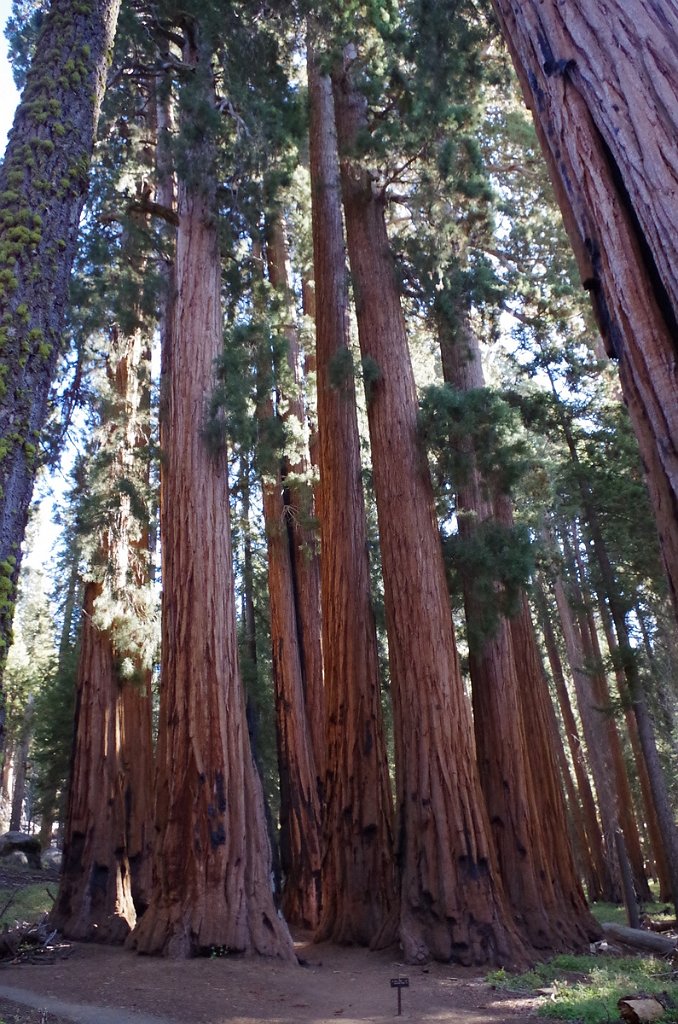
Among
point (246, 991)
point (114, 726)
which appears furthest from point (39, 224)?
point (114, 726)

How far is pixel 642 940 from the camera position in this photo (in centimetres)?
1020

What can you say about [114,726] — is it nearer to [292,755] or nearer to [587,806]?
[292,755]

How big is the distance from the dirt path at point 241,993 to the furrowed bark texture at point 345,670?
4.65 feet

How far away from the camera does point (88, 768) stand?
11672mm

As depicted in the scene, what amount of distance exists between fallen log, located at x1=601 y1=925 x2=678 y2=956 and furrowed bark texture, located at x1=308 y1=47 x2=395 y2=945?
329cm

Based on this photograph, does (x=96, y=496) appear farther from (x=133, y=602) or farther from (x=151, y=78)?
(x=151, y=78)

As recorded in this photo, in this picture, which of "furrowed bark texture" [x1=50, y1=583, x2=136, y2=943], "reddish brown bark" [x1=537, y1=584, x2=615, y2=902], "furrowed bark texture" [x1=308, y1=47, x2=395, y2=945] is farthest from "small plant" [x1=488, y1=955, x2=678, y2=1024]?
"reddish brown bark" [x1=537, y1=584, x2=615, y2=902]

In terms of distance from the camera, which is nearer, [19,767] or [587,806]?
[587,806]

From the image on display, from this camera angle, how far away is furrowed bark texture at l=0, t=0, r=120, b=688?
13.1 feet

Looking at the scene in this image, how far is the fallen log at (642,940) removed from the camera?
33.2 feet

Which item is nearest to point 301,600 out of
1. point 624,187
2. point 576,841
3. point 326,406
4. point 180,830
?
point 326,406

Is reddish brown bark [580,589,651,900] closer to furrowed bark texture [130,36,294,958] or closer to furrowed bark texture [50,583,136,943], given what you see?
furrowed bark texture [50,583,136,943]

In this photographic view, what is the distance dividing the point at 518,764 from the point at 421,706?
9.07 ft

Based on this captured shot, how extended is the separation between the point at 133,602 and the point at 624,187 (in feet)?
36.5
